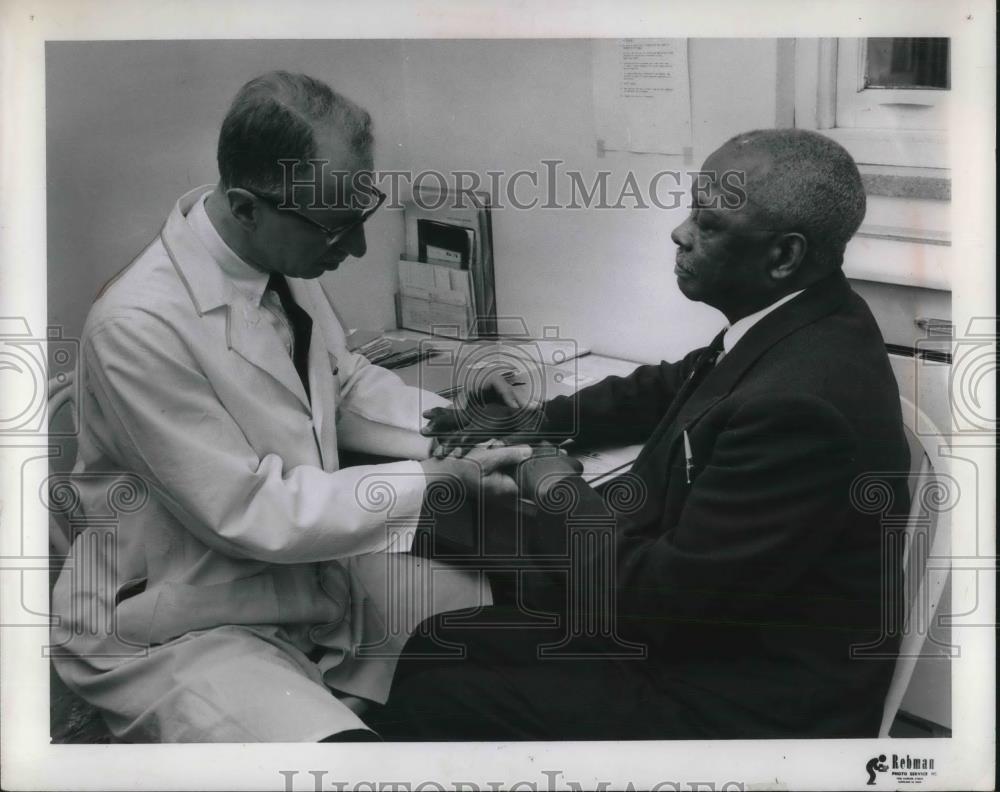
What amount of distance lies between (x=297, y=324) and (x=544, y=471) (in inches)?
21.9

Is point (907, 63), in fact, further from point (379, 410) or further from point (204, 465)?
Answer: point (204, 465)

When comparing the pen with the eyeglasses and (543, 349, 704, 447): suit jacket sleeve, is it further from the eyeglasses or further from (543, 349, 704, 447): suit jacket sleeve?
the eyeglasses

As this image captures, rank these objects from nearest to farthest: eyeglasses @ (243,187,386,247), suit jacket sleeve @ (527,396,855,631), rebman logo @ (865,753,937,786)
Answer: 1. suit jacket sleeve @ (527,396,855,631)
2. eyeglasses @ (243,187,386,247)
3. rebman logo @ (865,753,937,786)

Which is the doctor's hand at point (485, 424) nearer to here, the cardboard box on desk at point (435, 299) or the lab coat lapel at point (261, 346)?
the cardboard box on desk at point (435, 299)

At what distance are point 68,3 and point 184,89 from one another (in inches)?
11.2

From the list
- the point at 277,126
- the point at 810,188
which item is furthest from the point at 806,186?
the point at 277,126

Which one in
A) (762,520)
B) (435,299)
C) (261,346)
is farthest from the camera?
(435,299)

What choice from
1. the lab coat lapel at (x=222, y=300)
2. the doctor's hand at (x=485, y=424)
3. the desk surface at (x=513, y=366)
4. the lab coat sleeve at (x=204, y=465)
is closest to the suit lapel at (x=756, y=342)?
the desk surface at (x=513, y=366)

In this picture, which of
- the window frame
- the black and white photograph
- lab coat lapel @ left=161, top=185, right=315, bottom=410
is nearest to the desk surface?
the black and white photograph

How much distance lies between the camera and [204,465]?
206cm

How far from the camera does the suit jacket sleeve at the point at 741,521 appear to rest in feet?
6.59

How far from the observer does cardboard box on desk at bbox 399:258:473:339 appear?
2.20 meters

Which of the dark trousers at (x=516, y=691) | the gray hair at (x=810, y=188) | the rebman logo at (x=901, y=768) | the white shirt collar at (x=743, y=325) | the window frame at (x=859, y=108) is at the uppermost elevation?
the window frame at (x=859, y=108)

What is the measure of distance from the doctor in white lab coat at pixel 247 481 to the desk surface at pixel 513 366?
1.9 inches
